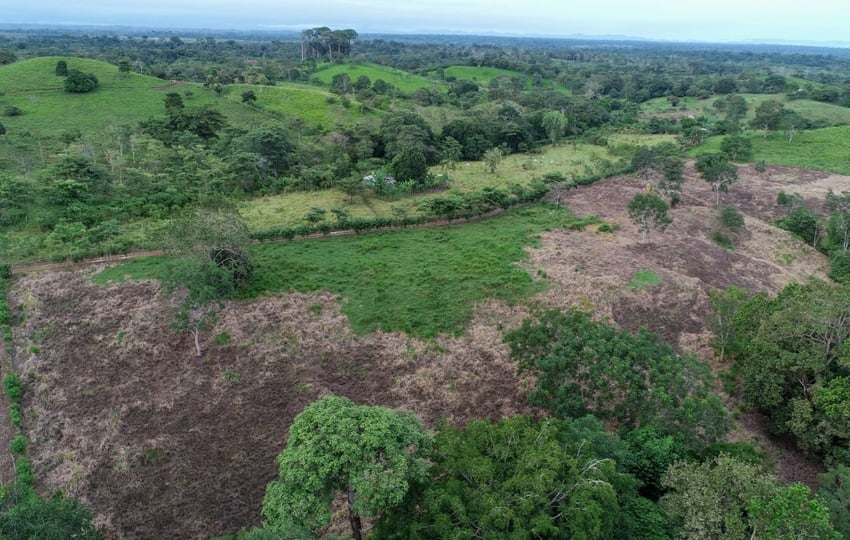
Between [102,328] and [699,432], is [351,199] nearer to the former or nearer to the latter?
[102,328]

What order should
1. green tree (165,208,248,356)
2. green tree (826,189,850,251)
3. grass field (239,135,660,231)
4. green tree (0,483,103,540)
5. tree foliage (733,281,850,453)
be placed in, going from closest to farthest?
green tree (0,483,103,540)
tree foliage (733,281,850,453)
green tree (165,208,248,356)
green tree (826,189,850,251)
grass field (239,135,660,231)

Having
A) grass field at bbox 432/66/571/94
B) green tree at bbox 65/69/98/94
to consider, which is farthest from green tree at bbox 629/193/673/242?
grass field at bbox 432/66/571/94

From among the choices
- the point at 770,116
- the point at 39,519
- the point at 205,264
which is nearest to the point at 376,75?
the point at 770,116

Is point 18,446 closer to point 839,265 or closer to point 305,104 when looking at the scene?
point 839,265

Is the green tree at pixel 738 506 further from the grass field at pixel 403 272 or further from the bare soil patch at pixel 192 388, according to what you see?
the grass field at pixel 403 272

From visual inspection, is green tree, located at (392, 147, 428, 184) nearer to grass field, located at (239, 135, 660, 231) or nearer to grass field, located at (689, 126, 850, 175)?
grass field, located at (239, 135, 660, 231)

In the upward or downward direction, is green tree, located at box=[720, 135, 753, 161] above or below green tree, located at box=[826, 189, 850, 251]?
above

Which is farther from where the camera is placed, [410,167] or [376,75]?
[376,75]

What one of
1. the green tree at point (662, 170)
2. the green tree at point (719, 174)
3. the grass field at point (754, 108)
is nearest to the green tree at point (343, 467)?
the green tree at point (662, 170)
